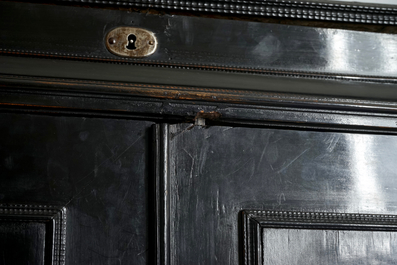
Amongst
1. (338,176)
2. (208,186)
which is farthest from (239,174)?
(338,176)

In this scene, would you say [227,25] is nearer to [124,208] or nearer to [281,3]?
[281,3]

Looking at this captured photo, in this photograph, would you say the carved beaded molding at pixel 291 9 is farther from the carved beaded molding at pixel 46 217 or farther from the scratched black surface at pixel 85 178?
the carved beaded molding at pixel 46 217

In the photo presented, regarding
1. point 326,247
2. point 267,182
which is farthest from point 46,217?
point 326,247

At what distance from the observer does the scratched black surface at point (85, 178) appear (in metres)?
0.74

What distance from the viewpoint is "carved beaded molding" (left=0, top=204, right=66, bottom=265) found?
722mm

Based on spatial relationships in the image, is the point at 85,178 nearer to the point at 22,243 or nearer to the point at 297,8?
the point at 22,243

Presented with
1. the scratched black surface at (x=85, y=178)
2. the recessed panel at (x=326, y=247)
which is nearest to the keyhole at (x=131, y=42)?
the scratched black surface at (x=85, y=178)

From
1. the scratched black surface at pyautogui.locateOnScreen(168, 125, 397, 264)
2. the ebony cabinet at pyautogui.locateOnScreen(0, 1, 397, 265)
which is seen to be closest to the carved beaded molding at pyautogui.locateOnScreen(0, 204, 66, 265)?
the ebony cabinet at pyautogui.locateOnScreen(0, 1, 397, 265)

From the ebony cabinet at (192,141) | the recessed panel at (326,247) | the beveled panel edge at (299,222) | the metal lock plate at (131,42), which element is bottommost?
the recessed panel at (326,247)

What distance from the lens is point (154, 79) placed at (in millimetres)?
812

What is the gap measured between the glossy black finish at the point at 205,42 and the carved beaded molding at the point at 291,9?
0.08 ft

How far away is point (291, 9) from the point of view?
0.89 m

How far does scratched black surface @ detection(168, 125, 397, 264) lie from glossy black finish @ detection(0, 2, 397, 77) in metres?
0.15

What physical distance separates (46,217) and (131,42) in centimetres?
38
